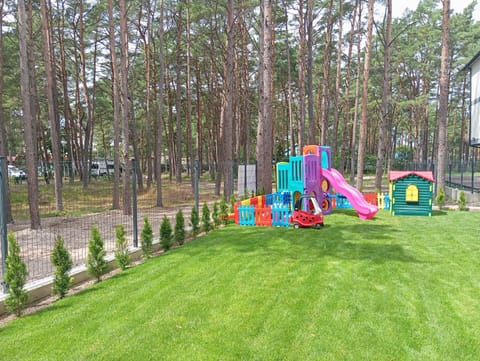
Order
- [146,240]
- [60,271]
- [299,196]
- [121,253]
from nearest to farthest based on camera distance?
[60,271] < [121,253] < [146,240] < [299,196]

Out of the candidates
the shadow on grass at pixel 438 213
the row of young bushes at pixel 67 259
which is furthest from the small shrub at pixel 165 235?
the shadow on grass at pixel 438 213

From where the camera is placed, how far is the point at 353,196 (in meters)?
11.6

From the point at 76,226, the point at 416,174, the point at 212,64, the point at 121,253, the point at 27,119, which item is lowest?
the point at 76,226

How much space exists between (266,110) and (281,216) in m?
4.45

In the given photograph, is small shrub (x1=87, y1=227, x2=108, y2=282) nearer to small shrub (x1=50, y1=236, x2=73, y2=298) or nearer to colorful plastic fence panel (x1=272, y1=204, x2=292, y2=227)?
small shrub (x1=50, y1=236, x2=73, y2=298)

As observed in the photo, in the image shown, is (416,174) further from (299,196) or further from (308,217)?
(308,217)

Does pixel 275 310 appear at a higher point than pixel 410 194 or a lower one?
lower

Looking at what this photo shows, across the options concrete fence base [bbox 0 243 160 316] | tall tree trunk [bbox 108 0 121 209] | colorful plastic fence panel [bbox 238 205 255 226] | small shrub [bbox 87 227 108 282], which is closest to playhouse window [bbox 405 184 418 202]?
colorful plastic fence panel [bbox 238 205 255 226]

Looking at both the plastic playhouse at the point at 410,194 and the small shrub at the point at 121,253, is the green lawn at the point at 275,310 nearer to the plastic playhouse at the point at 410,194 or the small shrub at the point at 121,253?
the small shrub at the point at 121,253

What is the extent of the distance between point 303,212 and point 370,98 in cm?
2394

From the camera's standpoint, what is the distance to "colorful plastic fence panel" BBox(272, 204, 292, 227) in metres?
10.1

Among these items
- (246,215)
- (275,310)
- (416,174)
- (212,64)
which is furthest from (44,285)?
(212,64)

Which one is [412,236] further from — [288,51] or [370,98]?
[370,98]

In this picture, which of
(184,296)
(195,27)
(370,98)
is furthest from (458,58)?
(184,296)
